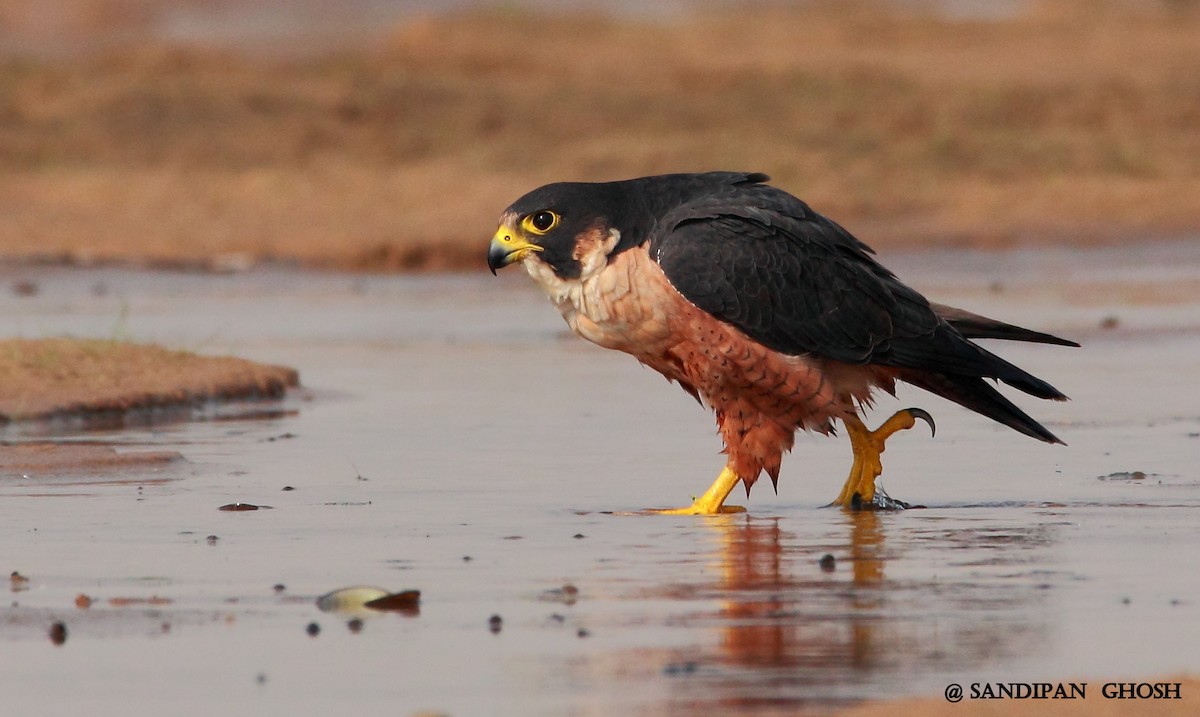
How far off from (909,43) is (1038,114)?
812 cm

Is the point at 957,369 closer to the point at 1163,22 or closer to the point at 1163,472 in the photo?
the point at 1163,472

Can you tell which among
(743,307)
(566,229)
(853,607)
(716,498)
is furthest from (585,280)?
(853,607)

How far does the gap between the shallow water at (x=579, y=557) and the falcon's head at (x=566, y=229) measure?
0.90 m

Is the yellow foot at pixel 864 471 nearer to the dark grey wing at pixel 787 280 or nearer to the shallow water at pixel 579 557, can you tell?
the shallow water at pixel 579 557

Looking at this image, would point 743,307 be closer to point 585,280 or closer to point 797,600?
point 585,280

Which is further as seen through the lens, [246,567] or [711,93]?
[711,93]

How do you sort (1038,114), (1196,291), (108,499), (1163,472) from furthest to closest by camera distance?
(1038,114), (1196,291), (1163,472), (108,499)

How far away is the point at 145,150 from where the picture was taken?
93.9ft

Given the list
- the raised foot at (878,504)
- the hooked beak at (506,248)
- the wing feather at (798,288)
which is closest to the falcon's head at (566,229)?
the hooked beak at (506,248)

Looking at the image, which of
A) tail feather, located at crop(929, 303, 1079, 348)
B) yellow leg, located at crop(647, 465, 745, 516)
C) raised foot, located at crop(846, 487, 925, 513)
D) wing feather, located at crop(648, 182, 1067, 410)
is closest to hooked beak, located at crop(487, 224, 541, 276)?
wing feather, located at crop(648, 182, 1067, 410)

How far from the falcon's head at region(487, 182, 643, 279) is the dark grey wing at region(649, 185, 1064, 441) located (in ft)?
0.57

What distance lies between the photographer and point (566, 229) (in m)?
8.16

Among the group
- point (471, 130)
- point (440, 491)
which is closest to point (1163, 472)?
point (440, 491)

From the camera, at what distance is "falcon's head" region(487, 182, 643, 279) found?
26.7ft
